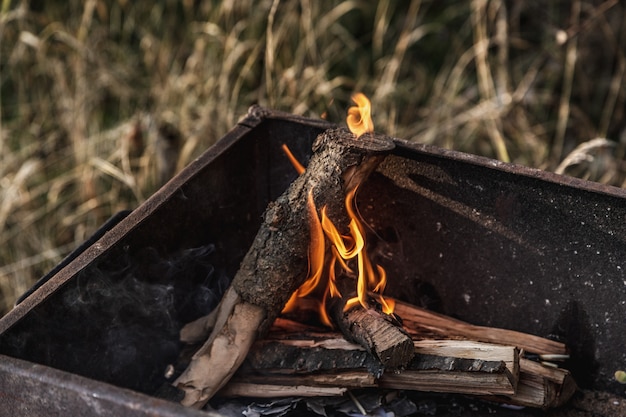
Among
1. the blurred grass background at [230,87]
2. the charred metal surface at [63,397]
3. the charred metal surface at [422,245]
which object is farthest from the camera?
the blurred grass background at [230,87]

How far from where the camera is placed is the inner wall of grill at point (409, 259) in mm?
2250

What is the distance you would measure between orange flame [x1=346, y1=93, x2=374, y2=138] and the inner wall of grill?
12 cm

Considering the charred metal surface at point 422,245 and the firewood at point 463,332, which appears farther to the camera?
the firewood at point 463,332

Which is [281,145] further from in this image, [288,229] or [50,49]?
[50,49]

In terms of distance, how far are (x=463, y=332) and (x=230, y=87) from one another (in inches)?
79.1

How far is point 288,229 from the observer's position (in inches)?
87.8

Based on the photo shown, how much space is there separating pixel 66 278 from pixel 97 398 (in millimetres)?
460

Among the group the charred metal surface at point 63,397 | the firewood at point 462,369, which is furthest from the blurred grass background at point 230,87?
the charred metal surface at point 63,397

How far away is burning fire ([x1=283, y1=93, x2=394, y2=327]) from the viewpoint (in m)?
2.26

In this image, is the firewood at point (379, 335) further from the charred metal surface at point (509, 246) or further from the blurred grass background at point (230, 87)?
the blurred grass background at point (230, 87)

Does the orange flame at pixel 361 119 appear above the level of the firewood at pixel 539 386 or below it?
above

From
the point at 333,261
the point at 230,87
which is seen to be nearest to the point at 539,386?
the point at 333,261

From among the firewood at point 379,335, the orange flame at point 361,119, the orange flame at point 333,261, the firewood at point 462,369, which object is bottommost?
the firewood at point 462,369

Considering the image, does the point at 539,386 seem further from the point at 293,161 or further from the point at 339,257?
the point at 293,161
